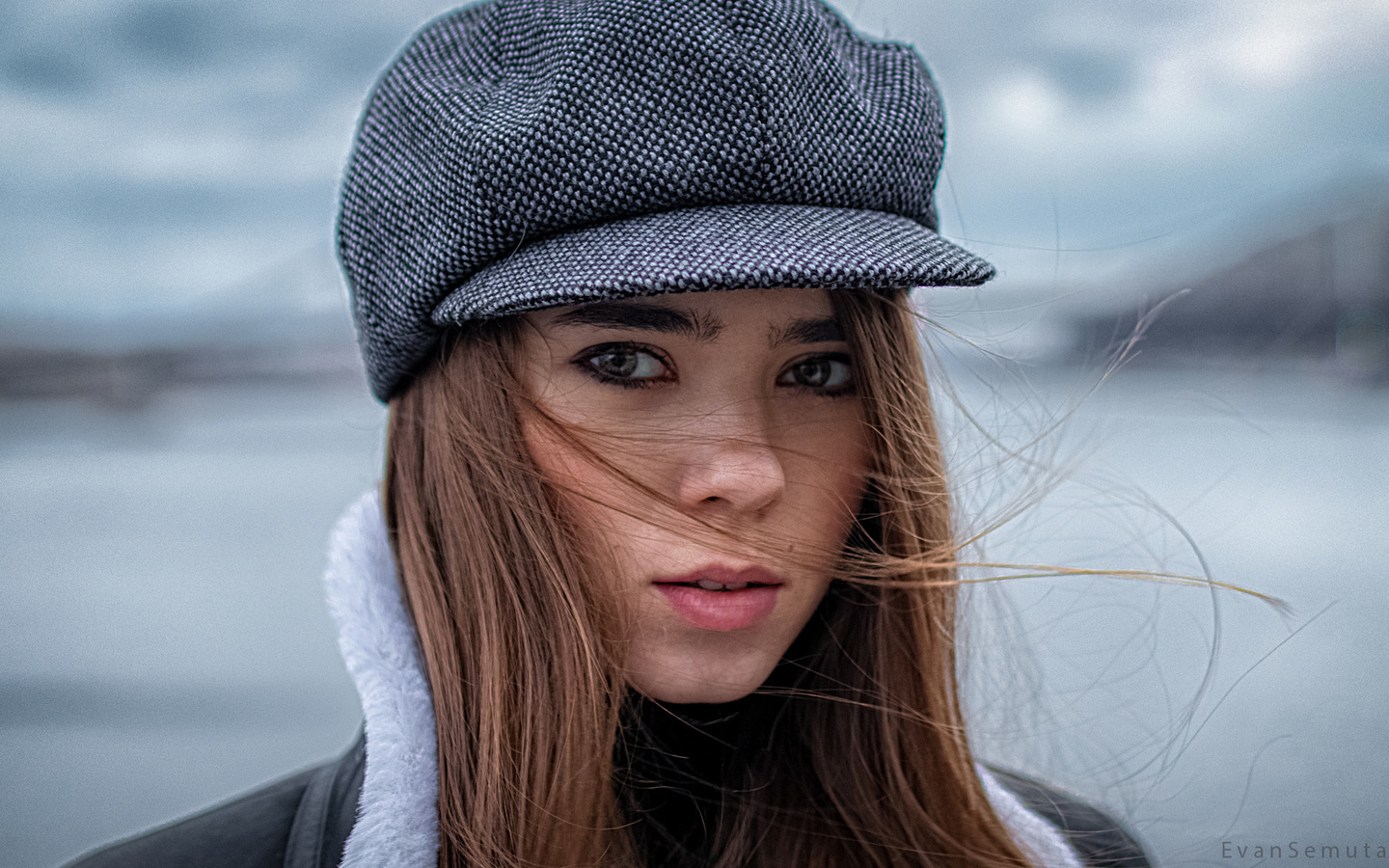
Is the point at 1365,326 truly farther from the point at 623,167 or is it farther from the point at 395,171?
the point at 395,171

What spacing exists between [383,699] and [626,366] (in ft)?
1.43

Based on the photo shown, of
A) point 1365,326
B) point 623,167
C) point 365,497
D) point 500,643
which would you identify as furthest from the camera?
point 1365,326

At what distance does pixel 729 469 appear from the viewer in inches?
33.0

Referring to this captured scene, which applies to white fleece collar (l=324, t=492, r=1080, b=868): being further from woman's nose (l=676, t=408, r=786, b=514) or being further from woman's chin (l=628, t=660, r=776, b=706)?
woman's nose (l=676, t=408, r=786, b=514)

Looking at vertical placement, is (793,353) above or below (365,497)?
above

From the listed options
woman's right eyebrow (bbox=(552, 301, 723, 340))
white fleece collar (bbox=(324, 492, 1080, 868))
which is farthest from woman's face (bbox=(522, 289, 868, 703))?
white fleece collar (bbox=(324, 492, 1080, 868))

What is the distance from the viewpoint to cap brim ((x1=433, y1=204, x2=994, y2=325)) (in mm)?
721

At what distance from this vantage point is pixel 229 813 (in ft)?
3.04

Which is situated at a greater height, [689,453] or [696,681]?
[689,453]

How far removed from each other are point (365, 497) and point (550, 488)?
364mm

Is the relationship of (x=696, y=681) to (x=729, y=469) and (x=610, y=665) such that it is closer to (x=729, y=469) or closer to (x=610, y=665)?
(x=610, y=665)

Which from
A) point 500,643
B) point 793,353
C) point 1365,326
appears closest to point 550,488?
point 500,643

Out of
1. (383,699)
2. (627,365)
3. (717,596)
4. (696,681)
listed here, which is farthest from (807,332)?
(383,699)

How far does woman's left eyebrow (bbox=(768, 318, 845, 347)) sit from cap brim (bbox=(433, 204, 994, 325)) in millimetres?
119
